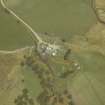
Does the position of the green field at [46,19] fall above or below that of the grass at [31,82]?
above

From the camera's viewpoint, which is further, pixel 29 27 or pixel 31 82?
pixel 29 27

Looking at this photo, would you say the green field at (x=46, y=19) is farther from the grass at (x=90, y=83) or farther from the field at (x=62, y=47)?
→ the grass at (x=90, y=83)

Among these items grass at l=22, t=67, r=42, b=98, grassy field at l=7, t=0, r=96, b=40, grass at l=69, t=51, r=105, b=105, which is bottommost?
grass at l=22, t=67, r=42, b=98

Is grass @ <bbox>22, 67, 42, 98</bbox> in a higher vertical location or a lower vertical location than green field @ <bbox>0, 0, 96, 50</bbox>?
lower

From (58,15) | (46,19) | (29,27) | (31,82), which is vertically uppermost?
(58,15)

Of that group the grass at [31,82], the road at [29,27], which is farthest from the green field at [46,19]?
the grass at [31,82]

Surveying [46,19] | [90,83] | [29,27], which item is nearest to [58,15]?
[46,19]

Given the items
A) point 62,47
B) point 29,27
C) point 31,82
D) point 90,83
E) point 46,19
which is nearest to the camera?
point 90,83

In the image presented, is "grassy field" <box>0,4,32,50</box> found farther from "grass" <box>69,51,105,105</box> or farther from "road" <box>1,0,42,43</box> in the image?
"grass" <box>69,51,105,105</box>

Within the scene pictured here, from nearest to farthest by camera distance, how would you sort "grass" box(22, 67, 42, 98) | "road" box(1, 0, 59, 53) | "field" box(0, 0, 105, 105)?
1. "field" box(0, 0, 105, 105)
2. "grass" box(22, 67, 42, 98)
3. "road" box(1, 0, 59, 53)

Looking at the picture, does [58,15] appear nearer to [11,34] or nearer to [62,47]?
[62,47]

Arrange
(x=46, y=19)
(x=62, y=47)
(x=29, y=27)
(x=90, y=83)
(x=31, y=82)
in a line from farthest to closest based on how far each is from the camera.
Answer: (x=46, y=19), (x=29, y=27), (x=62, y=47), (x=31, y=82), (x=90, y=83)

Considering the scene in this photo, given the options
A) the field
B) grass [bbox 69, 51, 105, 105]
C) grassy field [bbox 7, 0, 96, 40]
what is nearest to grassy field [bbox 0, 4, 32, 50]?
the field

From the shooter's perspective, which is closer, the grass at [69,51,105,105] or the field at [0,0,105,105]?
the grass at [69,51,105,105]
